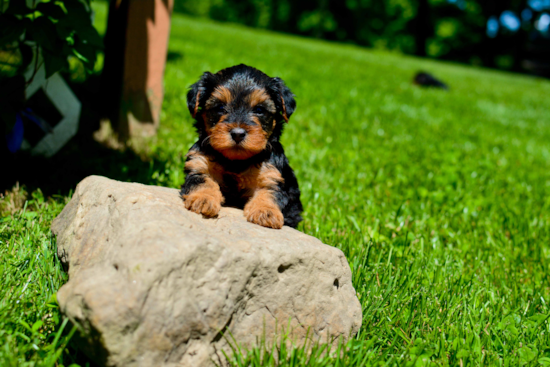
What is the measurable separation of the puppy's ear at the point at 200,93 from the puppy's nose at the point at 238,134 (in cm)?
56

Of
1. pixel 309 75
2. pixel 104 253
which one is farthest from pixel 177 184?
pixel 309 75

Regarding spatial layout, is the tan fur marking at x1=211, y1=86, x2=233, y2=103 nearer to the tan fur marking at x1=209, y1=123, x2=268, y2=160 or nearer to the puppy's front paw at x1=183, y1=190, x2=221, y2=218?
the tan fur marking at x1=209, y1=123, x2=268, y2=160

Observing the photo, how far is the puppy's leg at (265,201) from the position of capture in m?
2.69

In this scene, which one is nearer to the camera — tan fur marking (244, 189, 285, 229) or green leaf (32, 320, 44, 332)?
green leaf (32, 320, 44, 332)

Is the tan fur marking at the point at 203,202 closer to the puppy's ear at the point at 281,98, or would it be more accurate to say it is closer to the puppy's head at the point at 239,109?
the puppy's head at the point at 239,109

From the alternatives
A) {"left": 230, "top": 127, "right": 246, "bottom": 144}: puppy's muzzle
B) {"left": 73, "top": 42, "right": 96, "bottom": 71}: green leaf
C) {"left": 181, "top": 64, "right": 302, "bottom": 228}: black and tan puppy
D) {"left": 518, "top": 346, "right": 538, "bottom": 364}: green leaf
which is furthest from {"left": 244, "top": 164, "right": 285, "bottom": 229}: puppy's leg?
{"left": 73, "top": 42, "right": 96, "bottom": 71}: green leaf

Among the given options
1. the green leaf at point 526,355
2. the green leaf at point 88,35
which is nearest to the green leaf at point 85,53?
the green leaf at point 88,35

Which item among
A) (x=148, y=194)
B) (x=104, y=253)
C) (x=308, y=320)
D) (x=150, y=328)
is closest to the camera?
(x=150, y=328)

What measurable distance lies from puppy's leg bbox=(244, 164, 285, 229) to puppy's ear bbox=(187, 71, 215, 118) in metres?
0.69

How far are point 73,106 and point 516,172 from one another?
6.55m

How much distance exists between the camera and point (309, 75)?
37.7ft

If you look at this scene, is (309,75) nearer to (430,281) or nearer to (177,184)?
(177,184)

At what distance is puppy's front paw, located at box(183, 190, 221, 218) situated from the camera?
8.48 feet

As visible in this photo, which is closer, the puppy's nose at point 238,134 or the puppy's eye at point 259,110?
the puppy's nose at point 238,134
